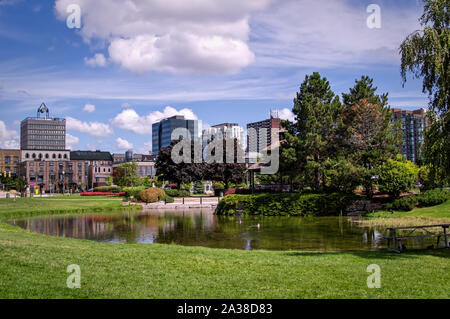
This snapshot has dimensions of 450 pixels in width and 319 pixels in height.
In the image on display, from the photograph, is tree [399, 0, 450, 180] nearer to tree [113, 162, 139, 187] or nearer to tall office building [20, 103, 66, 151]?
tree [113, 162, 139, 187]

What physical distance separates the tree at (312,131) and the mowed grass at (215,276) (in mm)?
21405

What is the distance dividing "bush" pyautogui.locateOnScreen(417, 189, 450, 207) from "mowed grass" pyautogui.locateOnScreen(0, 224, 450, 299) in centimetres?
1772

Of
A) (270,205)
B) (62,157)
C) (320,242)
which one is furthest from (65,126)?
(320,242)

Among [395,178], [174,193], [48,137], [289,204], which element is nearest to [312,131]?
[289,204]

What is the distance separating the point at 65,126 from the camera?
162 m

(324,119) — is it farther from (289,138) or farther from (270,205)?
(270,205)

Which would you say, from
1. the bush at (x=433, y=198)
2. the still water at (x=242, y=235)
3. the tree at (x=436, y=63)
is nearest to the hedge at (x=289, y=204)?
the bush at (x=433, y=198)

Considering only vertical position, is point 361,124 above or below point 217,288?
above

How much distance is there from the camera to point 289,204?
32.1 meters

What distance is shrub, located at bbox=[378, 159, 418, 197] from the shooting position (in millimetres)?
28906

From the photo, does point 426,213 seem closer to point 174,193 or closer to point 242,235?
point 242,235

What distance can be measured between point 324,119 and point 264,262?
25052mm

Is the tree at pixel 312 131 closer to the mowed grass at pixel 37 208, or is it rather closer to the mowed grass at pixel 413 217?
the mowed grass at pixel 413 217
